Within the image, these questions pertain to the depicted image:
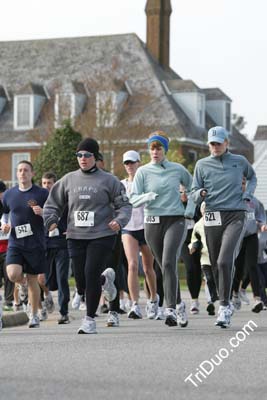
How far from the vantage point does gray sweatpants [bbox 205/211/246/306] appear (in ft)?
42.7

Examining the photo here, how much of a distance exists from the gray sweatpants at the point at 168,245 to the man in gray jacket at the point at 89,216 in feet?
2.49

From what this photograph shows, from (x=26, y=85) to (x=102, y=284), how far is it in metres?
51.5

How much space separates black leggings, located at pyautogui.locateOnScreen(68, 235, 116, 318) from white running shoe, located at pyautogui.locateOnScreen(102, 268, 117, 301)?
1.29 ft

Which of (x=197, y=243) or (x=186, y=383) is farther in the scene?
(x=197, y=243)

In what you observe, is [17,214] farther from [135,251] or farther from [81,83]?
[81,83]

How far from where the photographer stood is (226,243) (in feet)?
42.7

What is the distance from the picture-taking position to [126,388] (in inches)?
313

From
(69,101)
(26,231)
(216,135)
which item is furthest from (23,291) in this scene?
(69,101)

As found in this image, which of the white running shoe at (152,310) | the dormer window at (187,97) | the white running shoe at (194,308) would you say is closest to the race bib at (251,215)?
the white running shoe at (194,308)

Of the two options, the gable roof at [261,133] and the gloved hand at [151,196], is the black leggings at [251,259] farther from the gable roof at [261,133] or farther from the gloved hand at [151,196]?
the gable roof at [261,133]

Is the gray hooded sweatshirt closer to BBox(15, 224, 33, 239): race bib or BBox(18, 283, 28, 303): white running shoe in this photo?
BBox(15, 224, 33, 239): race bib

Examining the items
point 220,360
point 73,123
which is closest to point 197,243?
point 220,360

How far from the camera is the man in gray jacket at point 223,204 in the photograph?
13.0 m

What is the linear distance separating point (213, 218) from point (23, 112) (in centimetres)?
5130
